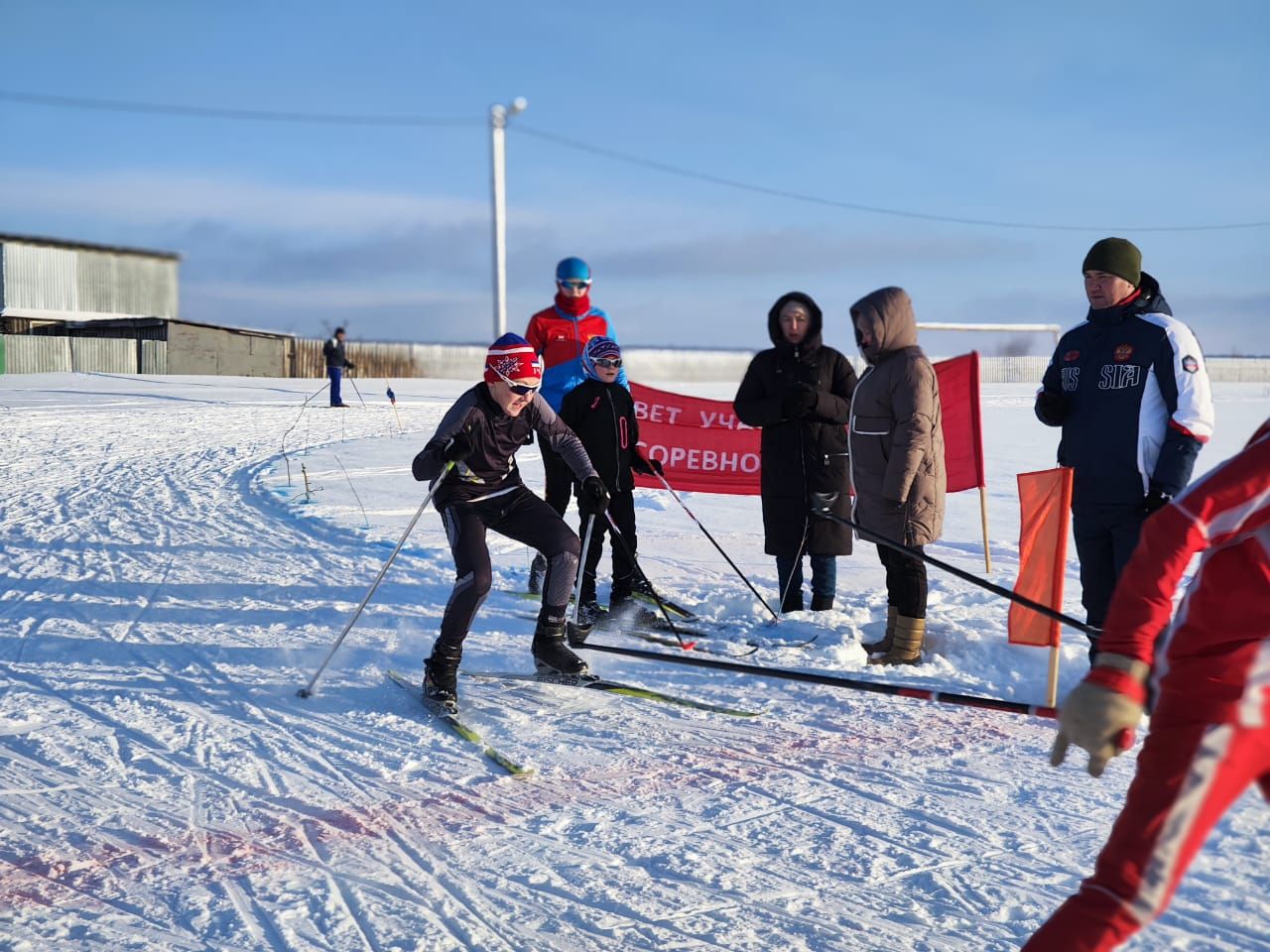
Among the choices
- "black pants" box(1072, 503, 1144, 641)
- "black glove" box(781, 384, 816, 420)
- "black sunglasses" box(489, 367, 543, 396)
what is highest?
"black sunglasses" box(489, 367, 543, 396)

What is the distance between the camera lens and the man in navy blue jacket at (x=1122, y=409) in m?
4.26

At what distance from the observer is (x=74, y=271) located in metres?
44.0

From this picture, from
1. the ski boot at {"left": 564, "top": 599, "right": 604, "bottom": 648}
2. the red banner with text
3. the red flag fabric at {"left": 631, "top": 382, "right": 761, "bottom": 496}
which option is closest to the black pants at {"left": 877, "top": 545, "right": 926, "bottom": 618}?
the ski boot at {"left": 564, "top": 599, "right": 604, "bottom": 648}

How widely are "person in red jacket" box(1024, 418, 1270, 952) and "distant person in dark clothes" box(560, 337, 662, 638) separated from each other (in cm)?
451

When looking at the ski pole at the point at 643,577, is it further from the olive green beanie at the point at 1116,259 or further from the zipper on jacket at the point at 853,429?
the olive green beanie at the point at 1116,259

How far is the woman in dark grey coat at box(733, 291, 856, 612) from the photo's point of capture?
5.97 meters

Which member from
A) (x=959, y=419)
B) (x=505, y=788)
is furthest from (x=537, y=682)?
(x=959, y=419)

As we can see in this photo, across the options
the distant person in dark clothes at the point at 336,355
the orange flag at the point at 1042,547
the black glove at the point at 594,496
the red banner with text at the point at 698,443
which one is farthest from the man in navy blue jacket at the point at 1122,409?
the distant person in dark clothes at the point at 336,355

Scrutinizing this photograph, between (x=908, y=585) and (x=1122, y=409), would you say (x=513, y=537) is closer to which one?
(x=908, y=585)

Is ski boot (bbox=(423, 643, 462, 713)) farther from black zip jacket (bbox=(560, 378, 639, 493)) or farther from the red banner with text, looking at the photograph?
the red banner with text

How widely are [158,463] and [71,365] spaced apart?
20.7 meters

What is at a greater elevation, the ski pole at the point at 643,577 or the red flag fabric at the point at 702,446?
the red flag fabric at the point at 702,446

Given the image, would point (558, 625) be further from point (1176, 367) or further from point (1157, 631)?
point (1157, 631)

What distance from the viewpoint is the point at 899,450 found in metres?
5.31
